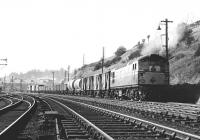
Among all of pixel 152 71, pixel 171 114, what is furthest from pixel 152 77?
pixel 171 114

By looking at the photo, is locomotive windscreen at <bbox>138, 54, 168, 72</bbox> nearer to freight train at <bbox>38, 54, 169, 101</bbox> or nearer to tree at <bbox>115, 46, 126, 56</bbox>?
freight train at <bbox>38, 54, 169, 101</bbox>

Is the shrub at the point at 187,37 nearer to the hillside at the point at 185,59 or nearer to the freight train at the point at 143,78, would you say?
the hillside at the point at 185,59

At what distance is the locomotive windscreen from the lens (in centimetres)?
2825

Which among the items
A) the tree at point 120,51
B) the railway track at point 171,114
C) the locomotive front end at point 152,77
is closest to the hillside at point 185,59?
the locomotive front end at point 152,77

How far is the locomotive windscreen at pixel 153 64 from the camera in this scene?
92.7 feet

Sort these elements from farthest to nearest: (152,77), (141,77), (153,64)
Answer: (153,64)
(152,77)
(141,77)

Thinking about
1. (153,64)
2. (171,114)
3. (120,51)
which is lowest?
(171,114)

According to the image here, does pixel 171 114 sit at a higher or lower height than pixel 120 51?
lower

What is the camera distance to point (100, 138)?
9.91 m

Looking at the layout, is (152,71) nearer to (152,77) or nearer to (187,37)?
(152,77)

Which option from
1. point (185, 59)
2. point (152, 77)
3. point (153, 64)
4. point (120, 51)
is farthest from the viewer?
point (120, 51)

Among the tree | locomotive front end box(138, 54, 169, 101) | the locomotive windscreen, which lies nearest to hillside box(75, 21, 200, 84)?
the locomotive windscreen

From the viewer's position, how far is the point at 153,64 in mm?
28672

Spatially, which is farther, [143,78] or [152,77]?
[152,77]
